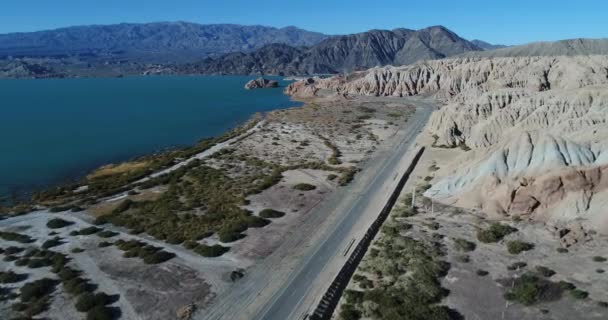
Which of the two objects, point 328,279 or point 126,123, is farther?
point 126,123

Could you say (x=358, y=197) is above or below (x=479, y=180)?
below

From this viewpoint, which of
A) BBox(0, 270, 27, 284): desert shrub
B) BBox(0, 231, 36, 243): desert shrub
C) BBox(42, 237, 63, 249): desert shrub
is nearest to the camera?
BBox(0, 270, 27, 284): desert shrub

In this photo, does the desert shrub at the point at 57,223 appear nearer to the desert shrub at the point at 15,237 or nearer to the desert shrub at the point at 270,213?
the desert shrub at the point at 15,237

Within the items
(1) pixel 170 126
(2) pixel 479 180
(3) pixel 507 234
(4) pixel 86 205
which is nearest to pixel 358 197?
(2) pixel 479 180

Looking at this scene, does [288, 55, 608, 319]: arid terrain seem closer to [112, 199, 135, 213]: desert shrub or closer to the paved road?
the paved road

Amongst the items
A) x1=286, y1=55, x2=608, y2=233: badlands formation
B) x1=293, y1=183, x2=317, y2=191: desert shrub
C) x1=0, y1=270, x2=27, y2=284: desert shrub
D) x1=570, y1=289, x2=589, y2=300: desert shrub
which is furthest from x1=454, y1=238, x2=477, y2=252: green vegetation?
x1=0, y1=270, x2=27, y2=284: desert shrub

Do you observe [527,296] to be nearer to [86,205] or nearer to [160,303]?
[160,303]
